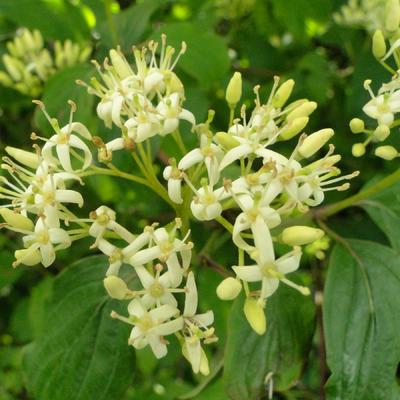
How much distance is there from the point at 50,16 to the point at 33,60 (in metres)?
0.11

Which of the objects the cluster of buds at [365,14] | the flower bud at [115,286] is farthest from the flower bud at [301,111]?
the cluster of buds at [365,14]

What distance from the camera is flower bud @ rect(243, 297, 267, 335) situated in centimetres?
83

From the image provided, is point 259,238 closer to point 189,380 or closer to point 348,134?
point 348,134

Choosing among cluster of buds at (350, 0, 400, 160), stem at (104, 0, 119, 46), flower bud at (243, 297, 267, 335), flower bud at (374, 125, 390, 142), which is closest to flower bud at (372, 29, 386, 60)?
cluster of buds at (350, 0, 400, 160)

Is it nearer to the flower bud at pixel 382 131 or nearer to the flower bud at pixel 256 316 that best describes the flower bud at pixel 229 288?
the flower bud at pixel 256 316

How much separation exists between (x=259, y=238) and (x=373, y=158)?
96 centimetres

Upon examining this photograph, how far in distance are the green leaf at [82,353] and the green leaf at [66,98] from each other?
1.09ft

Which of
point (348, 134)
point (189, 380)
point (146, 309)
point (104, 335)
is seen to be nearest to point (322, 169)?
point (146, 309)

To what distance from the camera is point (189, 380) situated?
83.4 inches

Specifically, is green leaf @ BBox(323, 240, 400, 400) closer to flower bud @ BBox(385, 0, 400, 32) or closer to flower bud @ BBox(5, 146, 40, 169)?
flower bud @ BBox(385, 0, 400, 32)

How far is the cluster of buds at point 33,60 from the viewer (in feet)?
5.00

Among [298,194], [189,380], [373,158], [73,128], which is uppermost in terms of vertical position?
[373,158]

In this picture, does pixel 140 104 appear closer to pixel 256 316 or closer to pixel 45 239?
pixel 45 239

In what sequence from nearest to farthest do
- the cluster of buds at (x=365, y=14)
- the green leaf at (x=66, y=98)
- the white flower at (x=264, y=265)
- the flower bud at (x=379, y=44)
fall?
1. the white flower at (x=264, y=265)
2. the flower bud at (x=379, y=44)
3. the green leaf at (x=66, y=98)
4. the cluster of buds at (x=365, y=14)
